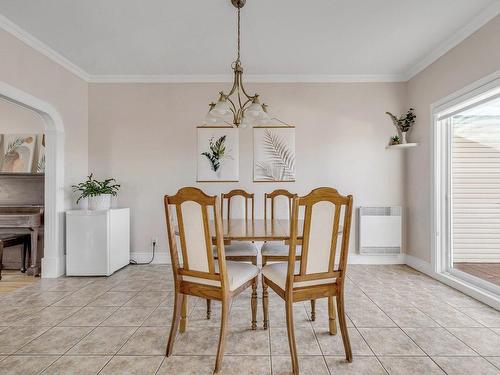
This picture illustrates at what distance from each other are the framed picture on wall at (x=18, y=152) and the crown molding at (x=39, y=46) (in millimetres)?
1145

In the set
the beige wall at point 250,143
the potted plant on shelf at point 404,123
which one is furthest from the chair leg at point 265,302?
the potted plant on shelf at point 404,123

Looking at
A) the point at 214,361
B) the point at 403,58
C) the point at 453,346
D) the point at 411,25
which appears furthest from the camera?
the point at 403,58

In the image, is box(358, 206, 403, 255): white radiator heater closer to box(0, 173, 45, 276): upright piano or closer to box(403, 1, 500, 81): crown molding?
box(403, 1, 500, 81): crown molding

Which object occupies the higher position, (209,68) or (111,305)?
(209,68)

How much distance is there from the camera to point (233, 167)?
12.8 feet

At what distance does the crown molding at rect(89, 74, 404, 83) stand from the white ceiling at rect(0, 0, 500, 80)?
97 mm

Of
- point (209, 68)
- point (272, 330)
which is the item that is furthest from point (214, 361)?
point (209, 68)

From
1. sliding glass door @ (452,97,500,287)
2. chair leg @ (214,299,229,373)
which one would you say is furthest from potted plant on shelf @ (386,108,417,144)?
chair leg @ (214,299,229,373)

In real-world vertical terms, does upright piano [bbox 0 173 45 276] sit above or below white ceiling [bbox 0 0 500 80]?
below

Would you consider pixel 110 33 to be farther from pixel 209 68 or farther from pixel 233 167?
pixel 233 167

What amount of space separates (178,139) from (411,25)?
3.00 m

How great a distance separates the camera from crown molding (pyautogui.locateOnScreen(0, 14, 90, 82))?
269cm

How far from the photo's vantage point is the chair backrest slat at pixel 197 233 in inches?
63.9

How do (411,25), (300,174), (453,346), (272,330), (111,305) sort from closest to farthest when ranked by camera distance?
1. (453,346)
2. (272,330)
3. (111,305)
4. (411,25)
5. (300,174)
